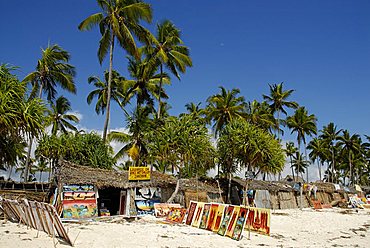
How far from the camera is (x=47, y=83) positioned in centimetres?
2866

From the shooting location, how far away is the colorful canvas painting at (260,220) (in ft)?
43.1

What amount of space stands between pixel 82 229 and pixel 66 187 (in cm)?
479

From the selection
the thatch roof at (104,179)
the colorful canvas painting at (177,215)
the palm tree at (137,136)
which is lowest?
the colorful canvas painting at (177,215)

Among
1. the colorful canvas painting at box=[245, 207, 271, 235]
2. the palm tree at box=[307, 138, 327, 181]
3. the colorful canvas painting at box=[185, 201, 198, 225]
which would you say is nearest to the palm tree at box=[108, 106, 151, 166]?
the colorful canvas painting at box=[185, 201, 198, 225]

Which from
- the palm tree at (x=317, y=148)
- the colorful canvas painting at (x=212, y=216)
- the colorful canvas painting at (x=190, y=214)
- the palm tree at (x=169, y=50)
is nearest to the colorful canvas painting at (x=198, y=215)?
the colorful canvas painting at (x=190, y=214)

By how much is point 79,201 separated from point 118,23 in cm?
1307

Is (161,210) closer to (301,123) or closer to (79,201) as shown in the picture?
(79,201)

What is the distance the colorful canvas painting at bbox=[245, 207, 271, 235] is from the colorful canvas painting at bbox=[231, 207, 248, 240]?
3.06ft

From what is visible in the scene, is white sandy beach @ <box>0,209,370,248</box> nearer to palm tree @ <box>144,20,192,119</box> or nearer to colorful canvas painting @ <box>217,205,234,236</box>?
colorful canvas painting @ <box>217,205,234,236</box>

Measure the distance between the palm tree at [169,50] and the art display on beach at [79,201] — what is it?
48.4 ft

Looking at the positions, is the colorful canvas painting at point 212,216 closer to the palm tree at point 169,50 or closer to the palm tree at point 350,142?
the palm tree at point 169,50

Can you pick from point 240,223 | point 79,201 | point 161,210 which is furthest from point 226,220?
point 79,201

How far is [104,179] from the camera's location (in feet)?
60.5

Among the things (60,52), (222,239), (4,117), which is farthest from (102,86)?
(222,239)
